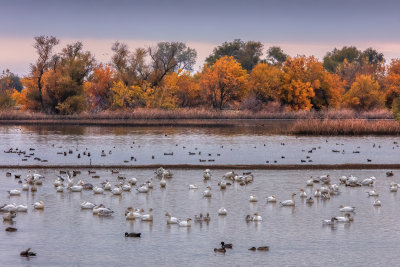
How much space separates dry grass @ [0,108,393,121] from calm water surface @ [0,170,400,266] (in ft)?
235

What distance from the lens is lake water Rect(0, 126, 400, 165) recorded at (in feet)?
159

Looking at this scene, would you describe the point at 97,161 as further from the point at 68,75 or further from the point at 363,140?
the point at 68,75

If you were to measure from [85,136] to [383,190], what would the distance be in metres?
44.3

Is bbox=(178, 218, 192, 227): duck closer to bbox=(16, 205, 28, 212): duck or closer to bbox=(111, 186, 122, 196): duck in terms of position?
bbox=(16, 205, 28, 212): duck

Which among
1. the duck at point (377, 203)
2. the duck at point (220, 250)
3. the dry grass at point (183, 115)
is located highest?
the dry grass at point (183, 115)

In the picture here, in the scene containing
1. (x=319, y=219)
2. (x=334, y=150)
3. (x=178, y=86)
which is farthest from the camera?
(x=178, y=86)

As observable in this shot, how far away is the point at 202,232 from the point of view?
24.7 m

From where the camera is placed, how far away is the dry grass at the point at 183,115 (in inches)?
4099

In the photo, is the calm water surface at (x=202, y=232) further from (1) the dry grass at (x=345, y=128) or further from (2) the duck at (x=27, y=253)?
(1) the dry grass at (x=345, y=128)

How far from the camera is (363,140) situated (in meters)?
67.9

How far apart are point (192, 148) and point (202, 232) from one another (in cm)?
3428

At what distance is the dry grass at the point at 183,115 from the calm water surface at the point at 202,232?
7157 cm

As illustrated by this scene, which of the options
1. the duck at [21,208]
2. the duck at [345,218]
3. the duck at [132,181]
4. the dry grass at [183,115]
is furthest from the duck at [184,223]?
the dry grass at [183,115]

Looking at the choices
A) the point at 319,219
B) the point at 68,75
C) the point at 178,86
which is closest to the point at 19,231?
the point at 319,219
